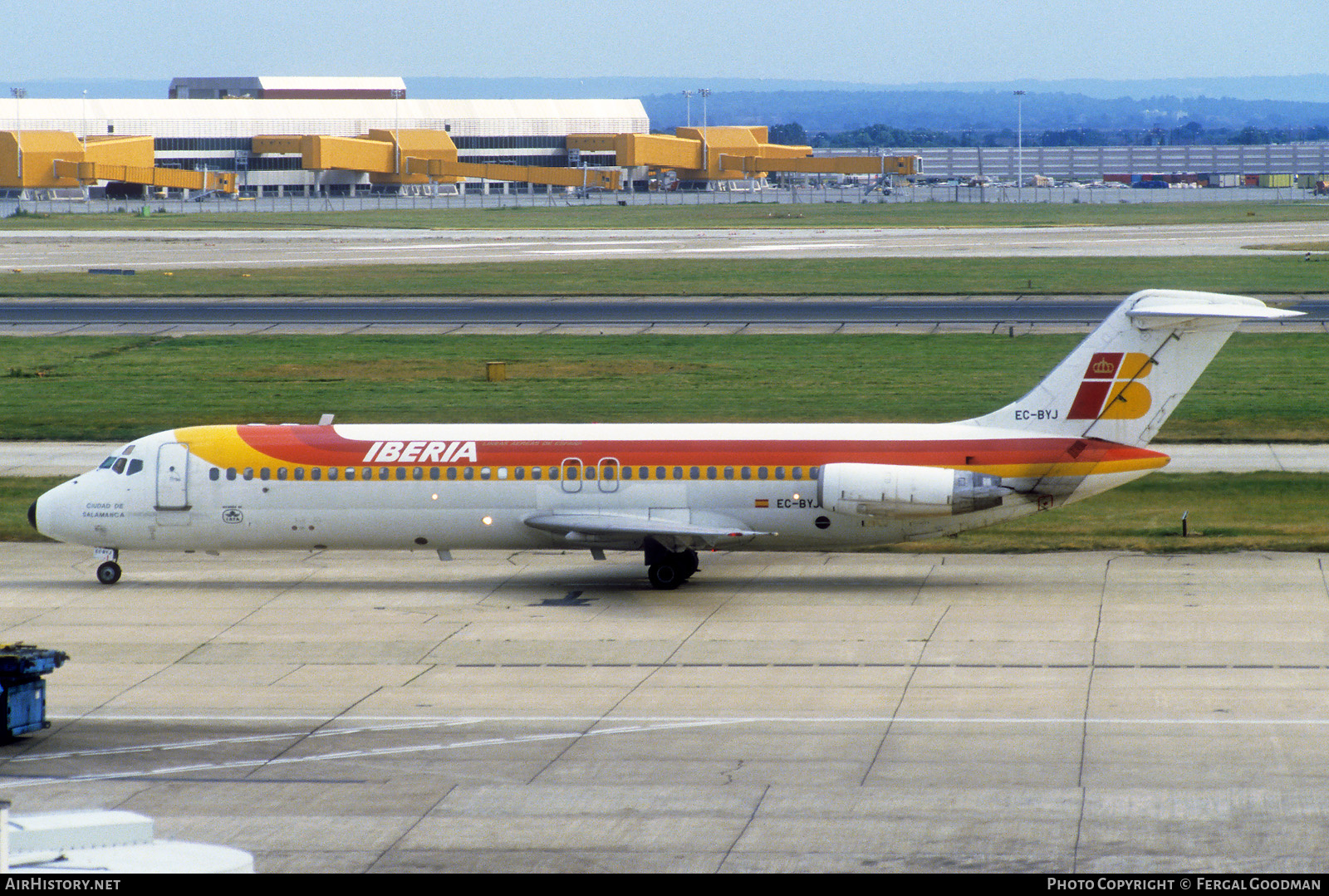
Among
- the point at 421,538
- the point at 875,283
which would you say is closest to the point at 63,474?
the point at 421,538

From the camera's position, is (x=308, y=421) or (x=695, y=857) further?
(x=308, y=421)

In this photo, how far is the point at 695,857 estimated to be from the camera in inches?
703

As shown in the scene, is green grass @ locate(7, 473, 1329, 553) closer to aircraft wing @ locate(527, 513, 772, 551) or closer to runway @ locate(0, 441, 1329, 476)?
runway @ locate(0, 441, 1329, 476)

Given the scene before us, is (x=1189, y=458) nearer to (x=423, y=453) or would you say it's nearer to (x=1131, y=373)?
(x=1131, y=373)

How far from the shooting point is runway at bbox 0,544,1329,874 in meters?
18.7

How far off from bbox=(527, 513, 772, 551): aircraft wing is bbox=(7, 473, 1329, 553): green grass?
701 cm

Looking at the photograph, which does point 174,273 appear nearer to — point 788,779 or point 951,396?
point 951,396

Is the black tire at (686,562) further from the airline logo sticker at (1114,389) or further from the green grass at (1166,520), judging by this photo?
the airline logo sticker at (1114,389)

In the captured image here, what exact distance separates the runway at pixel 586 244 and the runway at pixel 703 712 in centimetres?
7673

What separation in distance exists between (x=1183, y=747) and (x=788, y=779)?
225 inches

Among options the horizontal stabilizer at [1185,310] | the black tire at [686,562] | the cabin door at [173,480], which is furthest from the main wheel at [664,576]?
the horizontal stabilizer at [1185,310]

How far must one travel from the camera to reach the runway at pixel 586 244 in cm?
11062

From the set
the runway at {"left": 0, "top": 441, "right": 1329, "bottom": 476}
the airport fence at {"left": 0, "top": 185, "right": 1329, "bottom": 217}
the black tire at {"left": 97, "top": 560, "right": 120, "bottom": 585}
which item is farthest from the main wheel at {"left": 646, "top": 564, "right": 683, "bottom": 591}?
the airport fence at {"left": 0, "top": 185, "right": 1329, "bottom": 217}
